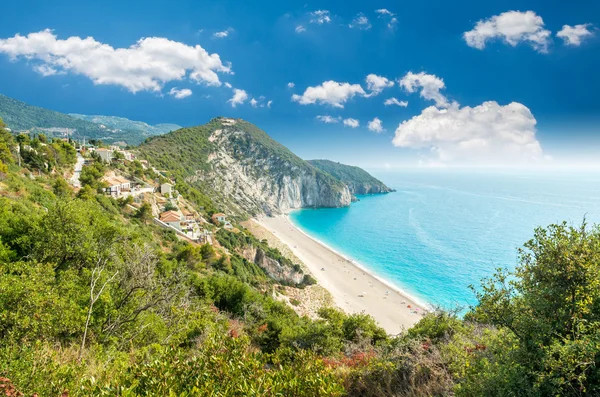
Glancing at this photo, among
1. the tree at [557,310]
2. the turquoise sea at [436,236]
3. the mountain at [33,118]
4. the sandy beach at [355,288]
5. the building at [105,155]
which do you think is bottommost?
the sandy beach at [355,288]

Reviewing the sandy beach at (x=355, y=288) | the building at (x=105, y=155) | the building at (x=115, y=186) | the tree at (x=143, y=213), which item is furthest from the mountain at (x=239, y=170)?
the tree at (x=143, y=213)

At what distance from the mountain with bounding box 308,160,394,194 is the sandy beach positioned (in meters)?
88.1

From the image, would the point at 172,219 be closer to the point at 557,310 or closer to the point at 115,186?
the point at 115,186

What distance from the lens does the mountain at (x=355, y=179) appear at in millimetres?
142625

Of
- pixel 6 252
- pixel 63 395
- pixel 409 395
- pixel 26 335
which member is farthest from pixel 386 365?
pixel 6 252

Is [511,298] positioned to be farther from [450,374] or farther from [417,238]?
[417,238]

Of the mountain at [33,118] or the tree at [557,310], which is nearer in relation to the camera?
the tree at [557,310]

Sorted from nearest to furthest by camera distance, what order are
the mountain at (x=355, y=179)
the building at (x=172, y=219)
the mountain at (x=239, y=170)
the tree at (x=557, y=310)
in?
the tree at (x=557, y=310)
the building at (x=172, y=219)
the mountain at (x=239, y=170)
the mountain at (x=355, y=179)

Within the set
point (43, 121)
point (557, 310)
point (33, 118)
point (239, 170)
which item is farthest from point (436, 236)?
point (33, 118)

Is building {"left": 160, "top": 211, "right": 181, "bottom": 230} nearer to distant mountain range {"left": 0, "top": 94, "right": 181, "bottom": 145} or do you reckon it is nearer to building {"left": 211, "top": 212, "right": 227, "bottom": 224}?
building {"left": 211, "top": 212, "right": 227, "bottom": 224}

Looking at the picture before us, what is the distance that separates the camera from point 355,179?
149 meters

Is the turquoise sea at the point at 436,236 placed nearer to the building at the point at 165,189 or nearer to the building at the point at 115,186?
the building at the point at 165,189

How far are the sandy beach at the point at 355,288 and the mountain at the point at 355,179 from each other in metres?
88.1

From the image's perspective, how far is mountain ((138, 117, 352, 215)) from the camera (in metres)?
70.6
